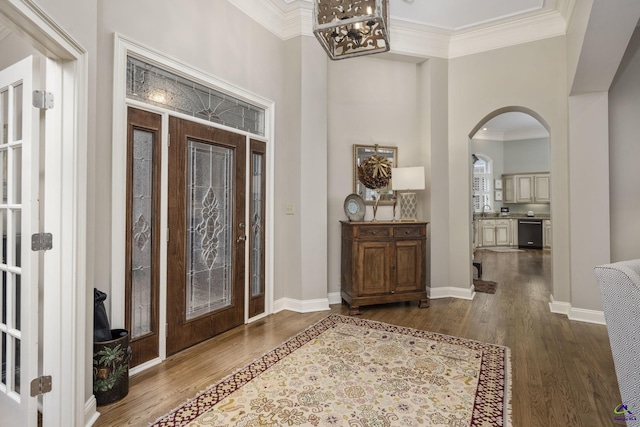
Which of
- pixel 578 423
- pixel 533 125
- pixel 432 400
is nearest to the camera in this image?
pixel 578 423

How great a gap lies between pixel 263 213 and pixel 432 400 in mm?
2411

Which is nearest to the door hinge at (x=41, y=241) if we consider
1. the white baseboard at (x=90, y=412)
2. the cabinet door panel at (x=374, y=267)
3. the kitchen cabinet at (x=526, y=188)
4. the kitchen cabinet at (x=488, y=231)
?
the white baseboard at (x=90, y=412)

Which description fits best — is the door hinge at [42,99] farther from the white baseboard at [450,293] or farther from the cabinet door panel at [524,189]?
the cabinet door panel at [524,189]

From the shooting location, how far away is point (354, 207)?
411cm

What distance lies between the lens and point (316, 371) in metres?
2.40

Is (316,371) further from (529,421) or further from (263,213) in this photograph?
(263,213)

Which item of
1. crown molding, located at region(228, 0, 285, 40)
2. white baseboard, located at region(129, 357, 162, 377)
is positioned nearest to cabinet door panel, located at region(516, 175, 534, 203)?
crown molding, located at region(228, 0, 285, 40)

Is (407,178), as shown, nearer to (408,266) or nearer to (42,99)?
(408,266)

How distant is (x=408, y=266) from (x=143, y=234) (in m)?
2.79

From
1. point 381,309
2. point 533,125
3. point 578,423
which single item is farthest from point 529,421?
point 533,125

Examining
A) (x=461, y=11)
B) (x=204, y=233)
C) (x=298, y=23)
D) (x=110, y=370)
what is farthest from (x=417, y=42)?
(x=110, y=370)

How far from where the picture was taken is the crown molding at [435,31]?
3604mm

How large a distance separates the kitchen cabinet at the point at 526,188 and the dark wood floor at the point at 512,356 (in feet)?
19.4

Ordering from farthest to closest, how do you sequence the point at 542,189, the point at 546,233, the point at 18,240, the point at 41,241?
1. the point at 542,189
2. the point at 546,233
3. the point at 18,240
4. the point at 41,241
